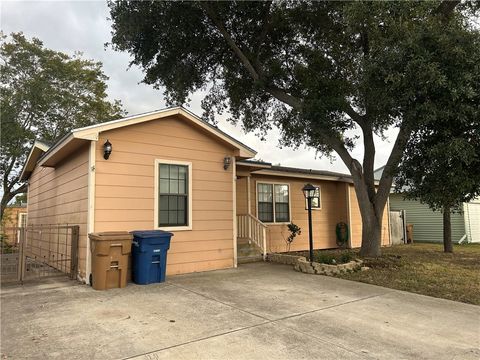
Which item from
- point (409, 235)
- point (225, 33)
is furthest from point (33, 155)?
point (409, 235)

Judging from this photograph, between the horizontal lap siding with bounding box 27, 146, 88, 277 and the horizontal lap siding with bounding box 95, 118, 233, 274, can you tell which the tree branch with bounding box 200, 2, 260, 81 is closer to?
the horizontal lap siding with bounding box 95, 118, 233, 274

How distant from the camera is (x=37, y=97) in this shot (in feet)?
61.4

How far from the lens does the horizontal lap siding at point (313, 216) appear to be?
12203 mm

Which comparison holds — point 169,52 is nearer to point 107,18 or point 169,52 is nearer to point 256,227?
point 107,18

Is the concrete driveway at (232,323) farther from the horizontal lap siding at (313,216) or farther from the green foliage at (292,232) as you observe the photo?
the horizontal lap siding at (313,216)

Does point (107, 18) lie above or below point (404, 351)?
above

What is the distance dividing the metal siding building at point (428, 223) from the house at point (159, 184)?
1342 centimetres

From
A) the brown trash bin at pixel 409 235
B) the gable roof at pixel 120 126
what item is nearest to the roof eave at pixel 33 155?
the gable roof at pixel 120 126

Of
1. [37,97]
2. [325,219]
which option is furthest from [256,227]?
[37,97]

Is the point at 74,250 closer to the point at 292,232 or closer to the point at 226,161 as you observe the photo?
the point at 226,161

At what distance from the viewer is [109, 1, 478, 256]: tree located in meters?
6.50

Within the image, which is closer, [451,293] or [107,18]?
[451,293]

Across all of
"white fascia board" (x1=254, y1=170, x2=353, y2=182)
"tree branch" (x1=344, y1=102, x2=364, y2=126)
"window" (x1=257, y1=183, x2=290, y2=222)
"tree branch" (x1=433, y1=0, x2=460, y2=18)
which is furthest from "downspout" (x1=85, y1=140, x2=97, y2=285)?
"tree branch" (x1=433, y1=0, x2=460, y2=18)

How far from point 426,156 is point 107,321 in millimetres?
6135
